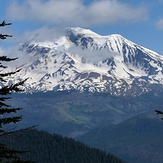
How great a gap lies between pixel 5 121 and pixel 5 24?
4409 mm

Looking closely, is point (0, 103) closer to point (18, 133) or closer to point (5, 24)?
point (18, 133)

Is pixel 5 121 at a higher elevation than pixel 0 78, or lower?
lower

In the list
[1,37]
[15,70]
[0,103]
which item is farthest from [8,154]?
[1,37]

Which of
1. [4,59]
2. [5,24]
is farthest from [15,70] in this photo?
[5,24]

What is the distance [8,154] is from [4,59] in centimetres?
437

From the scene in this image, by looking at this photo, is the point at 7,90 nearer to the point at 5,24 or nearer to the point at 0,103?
the point at 0,103

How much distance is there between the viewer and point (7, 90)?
22031mm

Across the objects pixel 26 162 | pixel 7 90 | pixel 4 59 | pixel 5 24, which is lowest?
pixel 26 162

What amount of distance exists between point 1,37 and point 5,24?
2.25 feet

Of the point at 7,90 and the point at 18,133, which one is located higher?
the point at 7,90

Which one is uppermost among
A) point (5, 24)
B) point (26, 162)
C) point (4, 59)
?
point (5, 24)

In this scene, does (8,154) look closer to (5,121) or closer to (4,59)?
(5,121)

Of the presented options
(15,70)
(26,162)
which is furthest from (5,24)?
(26,162)

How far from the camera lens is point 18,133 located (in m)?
21.9
